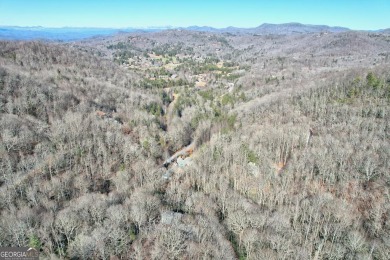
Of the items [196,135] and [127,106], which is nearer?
[196,135]

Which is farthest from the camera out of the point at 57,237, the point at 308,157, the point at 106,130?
the point at 106,130

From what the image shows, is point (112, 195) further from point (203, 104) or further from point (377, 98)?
point (377, 98)

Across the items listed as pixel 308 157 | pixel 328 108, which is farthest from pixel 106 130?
pixel 328 108

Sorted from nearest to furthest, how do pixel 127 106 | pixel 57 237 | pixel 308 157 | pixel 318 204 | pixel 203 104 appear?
1. pixel 57 237
2. pixel 318 204
3. pixel 308 157
4. pixel 127 106
5. pixel 203 104

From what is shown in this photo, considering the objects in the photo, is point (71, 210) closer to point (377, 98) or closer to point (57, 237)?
point (57, 237)

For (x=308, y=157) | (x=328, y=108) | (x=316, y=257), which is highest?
(x=328, y=108)

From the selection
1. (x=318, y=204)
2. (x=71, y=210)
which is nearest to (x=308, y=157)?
(x=318, y=204)

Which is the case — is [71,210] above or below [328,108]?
below
